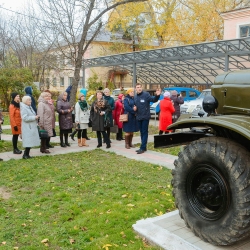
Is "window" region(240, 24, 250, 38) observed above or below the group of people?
above

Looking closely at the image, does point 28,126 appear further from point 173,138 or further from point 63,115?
point 173,138

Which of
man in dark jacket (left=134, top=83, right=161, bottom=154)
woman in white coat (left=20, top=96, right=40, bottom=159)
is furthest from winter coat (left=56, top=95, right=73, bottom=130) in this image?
man in dark jacket (left=134, top=83, right=161, bottom=154)

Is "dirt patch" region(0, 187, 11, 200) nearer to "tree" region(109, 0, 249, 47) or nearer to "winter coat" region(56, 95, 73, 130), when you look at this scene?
"winter coat" region(56, 95, 73, 130)

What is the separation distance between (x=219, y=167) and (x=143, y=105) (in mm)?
5274

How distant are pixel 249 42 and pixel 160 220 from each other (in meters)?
12.5

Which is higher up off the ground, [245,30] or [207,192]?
[245,30]

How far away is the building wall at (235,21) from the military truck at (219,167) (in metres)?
19.6

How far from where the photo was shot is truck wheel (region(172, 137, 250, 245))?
3.00 metres

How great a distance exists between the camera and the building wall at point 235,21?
20938 millimetres

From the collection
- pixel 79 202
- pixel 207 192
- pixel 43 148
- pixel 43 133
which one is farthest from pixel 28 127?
pixel 207 192

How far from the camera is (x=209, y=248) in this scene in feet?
10.7

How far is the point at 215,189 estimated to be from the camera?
10.7 ft

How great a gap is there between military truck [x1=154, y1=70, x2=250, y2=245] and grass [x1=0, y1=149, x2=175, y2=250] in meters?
0.74

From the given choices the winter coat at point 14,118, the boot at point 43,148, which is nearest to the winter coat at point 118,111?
the boot at point 43,148
